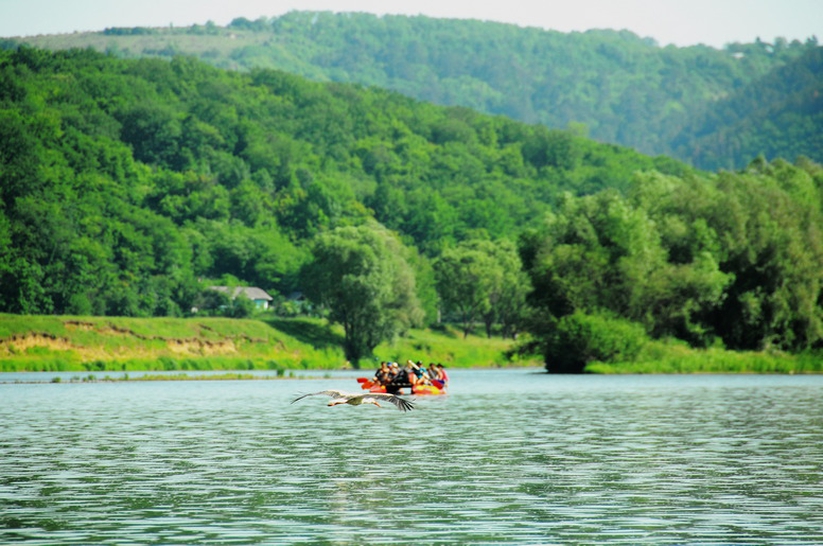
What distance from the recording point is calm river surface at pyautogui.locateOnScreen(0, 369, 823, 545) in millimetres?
20734

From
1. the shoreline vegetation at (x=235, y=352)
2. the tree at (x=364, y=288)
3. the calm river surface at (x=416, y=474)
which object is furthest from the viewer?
the tree at (x=364, y=288)

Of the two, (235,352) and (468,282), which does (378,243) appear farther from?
(468,282)

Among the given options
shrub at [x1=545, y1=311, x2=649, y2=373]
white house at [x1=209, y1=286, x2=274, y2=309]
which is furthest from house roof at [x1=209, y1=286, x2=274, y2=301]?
shrub at [x1=545, y1=311, x2=649, y2=373]

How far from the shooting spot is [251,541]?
19.6 metres

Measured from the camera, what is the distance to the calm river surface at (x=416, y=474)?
20.7m

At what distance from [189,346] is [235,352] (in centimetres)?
437

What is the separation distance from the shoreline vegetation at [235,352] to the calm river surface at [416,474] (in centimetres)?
3491

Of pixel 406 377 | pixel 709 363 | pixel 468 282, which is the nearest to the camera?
pixel 406 377

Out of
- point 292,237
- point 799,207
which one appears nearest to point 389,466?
point 799,207

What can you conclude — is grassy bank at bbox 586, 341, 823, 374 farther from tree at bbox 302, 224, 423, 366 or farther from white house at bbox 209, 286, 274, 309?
white house at bbox 209, 286, 274, 309

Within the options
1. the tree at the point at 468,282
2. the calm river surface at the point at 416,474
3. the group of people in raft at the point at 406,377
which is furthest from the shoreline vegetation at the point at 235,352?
the calm river surface at the point at 416,474

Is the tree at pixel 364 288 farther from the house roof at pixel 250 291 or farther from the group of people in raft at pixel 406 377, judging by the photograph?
the group of people in raft at pixel 406 377

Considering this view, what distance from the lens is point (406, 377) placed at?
2422 inches

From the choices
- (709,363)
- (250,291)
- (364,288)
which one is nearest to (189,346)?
(364,288)
